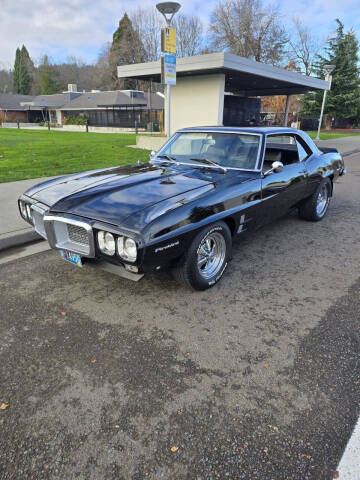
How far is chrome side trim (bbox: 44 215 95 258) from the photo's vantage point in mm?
2922

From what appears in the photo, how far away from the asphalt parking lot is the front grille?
624 mm

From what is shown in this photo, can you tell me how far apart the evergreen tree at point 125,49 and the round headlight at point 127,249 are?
205 ft

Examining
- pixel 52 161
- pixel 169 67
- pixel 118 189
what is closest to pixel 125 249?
pixel 118 189

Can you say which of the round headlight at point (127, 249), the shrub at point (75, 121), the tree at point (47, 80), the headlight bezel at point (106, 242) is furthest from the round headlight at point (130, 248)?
the tree at point (47, 80)

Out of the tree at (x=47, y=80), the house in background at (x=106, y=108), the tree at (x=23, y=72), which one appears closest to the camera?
the house in background at (x=106, y=108)

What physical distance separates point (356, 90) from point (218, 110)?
27.9 meters

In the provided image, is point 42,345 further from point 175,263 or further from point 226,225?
point 226,225

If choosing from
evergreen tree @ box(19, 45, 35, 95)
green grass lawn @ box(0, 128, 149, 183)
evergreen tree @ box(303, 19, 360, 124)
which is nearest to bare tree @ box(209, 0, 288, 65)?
evergreen tree @ box(303, 19, 360, 124)

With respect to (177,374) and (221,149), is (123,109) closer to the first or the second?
(221,149)

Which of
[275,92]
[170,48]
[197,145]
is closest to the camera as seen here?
[197,145]

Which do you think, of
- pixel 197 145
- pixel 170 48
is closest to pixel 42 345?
pixel 197 145

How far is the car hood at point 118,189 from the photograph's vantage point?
299cm

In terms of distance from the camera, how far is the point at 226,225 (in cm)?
349

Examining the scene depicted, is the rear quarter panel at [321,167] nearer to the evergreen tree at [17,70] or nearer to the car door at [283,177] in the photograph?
the car door at [283,177]
